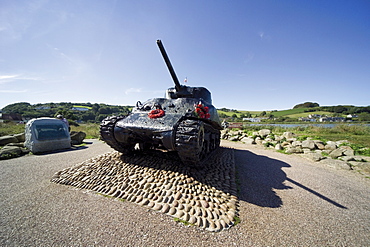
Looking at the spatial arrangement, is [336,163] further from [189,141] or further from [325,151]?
[189,141]

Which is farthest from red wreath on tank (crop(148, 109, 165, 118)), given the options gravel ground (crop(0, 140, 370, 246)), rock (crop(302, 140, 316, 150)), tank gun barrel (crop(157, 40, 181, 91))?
rock (crop(302, 140, 316, 150))

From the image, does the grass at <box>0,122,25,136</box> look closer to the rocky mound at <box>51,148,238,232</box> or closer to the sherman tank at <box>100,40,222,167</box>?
the rocky mound at <box>51,148,238,232</box>

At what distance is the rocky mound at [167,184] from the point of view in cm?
318

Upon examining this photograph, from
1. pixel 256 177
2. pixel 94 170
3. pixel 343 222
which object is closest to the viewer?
pixel 343 222

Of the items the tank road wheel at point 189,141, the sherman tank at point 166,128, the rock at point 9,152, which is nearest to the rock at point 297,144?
the sherman tank at point 166,128

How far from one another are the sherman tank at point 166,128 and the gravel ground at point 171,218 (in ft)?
5.21

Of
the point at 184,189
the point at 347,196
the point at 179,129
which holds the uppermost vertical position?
the point at 179,129

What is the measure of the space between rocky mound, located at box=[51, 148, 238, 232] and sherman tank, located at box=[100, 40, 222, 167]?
508mm

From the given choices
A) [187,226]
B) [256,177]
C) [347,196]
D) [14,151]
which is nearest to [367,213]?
[347,196]

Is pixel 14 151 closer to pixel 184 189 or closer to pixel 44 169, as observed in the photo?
pixel 44 169

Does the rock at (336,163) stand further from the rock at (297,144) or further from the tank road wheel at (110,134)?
the tank road wheel at (110,134)

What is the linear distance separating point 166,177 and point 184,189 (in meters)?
0.69

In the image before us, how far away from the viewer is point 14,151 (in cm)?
747

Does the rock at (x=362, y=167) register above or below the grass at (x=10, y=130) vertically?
below
